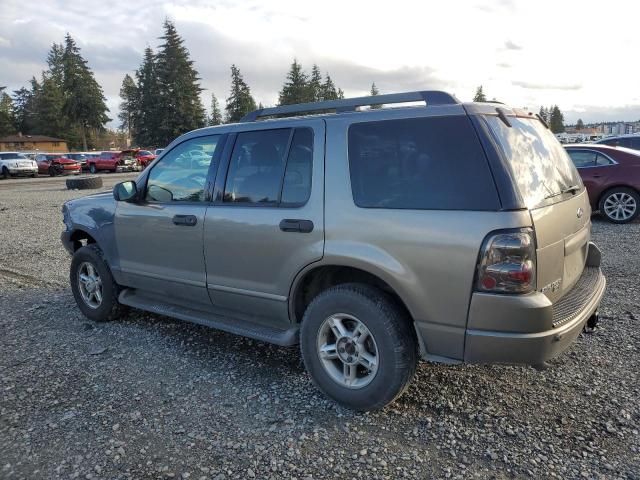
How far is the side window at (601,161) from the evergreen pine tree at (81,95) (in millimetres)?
70889

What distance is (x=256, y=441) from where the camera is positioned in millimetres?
2959

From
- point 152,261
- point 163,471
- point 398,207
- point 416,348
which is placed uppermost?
point 398,207

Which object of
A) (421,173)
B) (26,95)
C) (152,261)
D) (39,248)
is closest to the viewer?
(421,173)

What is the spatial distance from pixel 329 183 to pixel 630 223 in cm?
858

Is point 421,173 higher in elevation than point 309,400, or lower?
higher

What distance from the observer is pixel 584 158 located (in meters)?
9.85

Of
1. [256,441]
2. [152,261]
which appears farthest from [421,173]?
[152,261]

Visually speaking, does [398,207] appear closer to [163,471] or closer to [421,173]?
[421,173]

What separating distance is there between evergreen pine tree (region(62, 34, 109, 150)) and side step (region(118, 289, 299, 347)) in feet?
238

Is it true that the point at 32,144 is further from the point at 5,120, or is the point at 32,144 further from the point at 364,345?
the point at 364,345

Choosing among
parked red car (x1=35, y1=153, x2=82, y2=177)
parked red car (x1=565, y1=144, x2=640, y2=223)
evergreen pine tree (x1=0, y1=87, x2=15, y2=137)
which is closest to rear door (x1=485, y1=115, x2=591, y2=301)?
parked red car (x1=565, y1=144, x2=640, y2=223)

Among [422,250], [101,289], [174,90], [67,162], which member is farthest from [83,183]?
[174,90]

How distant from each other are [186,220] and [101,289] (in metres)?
1.53

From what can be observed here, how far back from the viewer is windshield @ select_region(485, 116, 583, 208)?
9.19 ft
